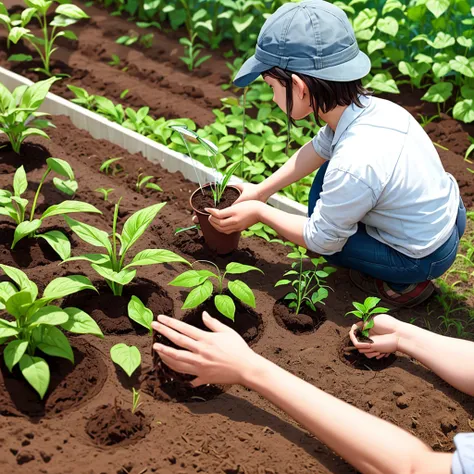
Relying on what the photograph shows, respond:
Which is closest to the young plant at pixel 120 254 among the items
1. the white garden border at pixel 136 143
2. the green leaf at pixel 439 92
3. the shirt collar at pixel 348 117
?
the shirt collar at pixel 348 117

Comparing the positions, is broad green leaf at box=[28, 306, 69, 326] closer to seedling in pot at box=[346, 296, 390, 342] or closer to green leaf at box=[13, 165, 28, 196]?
green leaf at box=[13, 165, 28, 196]

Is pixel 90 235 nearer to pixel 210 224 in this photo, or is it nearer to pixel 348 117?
pixel 210 224

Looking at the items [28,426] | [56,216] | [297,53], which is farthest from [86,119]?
[28,426]

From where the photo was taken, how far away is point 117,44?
237 inches

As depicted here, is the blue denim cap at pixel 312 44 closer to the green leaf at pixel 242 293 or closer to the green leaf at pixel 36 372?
the green leaf at pixel 242 293

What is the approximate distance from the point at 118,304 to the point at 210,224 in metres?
0.61

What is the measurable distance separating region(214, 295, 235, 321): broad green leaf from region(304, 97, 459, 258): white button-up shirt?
1.52 feet

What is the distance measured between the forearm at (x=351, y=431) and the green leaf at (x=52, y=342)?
0.71 metres

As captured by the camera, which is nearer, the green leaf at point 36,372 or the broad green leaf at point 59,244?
the green leaf at point 36,372

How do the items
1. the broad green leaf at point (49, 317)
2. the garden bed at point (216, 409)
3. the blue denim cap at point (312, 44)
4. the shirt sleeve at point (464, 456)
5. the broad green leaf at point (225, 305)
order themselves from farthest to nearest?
the broad green leaf at point (225, 305) < the blue denim cap at point (312, 44) < the broad green leaf at point (49, 317) < the garden bed at point (216, 409) < the shirt sleeve at point (464, 456)

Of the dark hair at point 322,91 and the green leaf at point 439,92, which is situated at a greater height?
the dark hair at point 322,91

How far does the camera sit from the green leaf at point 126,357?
2.88m

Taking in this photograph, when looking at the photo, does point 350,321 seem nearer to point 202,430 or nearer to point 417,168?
point 417,168

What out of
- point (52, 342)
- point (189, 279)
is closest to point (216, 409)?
point (189, 279)
